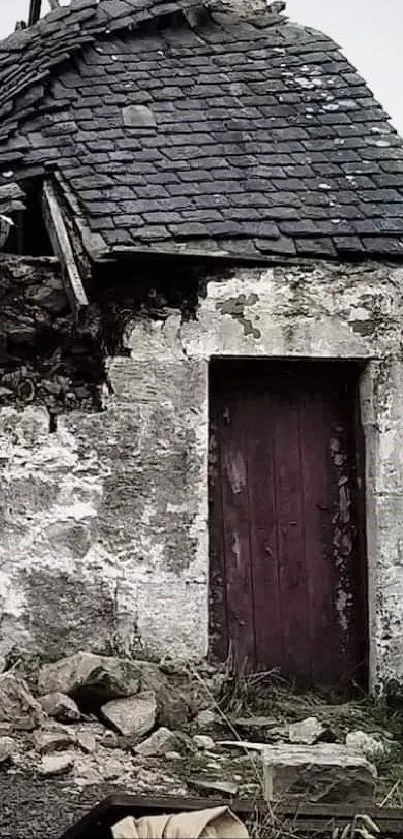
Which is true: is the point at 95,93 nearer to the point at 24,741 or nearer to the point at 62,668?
the point at 62,668

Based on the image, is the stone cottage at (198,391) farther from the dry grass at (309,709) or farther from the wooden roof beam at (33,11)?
the wooden roof beam at (33,11)

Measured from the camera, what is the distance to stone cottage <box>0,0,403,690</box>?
645 centimetres

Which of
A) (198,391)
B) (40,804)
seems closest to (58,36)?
(198,391)

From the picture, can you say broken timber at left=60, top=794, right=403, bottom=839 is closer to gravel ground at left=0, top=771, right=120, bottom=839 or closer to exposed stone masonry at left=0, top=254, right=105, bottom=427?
gravel ground at left=0, top=771, right=120, bottom=839

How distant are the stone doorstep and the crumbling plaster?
5.54ft

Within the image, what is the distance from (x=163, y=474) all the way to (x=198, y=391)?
1.79 ft

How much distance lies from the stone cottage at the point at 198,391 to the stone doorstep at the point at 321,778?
1.68 metres

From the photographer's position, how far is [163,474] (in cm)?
655

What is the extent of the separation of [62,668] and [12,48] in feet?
14.7

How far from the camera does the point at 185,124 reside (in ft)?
24.3

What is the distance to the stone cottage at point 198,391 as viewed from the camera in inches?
254

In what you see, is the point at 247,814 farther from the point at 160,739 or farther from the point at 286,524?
the point at 286,524

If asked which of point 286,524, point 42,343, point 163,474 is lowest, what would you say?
point 286,524

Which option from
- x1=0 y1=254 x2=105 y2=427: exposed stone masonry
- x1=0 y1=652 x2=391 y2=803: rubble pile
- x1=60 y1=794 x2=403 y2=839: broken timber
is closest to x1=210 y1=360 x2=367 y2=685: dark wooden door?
x1=0 y1=652 x2=391 y2=803: rubble pile
